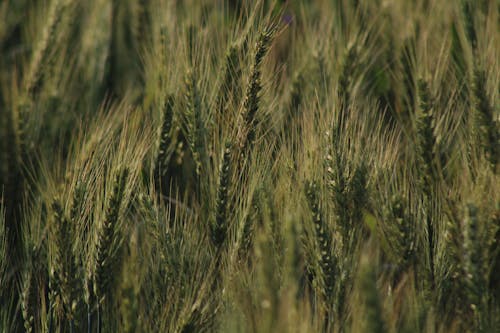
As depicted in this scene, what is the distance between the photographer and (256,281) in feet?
4.13

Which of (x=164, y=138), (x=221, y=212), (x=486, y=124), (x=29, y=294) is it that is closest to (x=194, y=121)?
(x=164, y=138)

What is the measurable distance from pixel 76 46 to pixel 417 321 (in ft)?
4.79

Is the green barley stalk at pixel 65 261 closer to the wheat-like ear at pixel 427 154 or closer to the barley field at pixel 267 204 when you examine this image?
the barley field at pixel 267 204

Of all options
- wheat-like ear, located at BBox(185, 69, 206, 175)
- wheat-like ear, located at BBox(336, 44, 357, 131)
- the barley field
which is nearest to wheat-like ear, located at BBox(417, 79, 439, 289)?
the barley field

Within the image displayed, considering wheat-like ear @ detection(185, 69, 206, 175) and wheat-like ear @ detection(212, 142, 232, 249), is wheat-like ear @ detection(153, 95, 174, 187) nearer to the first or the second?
wheat-like ear @ detection(185, 69, 206, 175)

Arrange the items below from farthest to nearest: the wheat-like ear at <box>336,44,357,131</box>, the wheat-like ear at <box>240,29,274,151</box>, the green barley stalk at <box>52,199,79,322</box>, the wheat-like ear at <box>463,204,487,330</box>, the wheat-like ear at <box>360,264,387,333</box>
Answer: the wheat-like ear at <box>336,44,357,131</box> → the wheat-like ear at <box>240,29,274,151</box> → the green barley stalk at <box>52,199,79,322</box> → the wheat-like ear at <box>463,204,487,330</box> → the wheat-like ear at <box>360,264,387,333</box>

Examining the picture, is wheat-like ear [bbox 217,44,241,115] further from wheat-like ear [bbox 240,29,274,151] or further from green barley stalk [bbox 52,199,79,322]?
green barley stalk [bbox 52,199,79,322]

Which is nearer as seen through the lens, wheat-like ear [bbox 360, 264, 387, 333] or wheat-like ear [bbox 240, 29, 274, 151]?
wheat-like ear [bbox 360, 264, 387, 333]

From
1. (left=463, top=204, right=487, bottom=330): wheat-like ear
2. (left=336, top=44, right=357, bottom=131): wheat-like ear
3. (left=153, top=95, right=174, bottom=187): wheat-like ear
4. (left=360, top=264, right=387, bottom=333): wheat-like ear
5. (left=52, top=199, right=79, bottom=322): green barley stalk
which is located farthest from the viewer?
(left=336, top=44, right=357, bottom=131): wheat-like ear

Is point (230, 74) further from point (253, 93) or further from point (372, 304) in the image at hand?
point (372, 304)

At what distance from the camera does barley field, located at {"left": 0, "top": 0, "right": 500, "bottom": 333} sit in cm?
123

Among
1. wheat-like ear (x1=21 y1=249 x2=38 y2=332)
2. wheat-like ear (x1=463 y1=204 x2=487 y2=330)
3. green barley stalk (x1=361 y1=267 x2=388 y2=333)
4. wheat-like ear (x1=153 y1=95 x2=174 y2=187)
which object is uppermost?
wheat-like ear (x1=153 y1=95 x2=174 y2=187)

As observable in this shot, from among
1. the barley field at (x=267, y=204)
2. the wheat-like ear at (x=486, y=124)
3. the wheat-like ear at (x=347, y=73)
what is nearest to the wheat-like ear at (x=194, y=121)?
the barley field at (x=267, y=204)

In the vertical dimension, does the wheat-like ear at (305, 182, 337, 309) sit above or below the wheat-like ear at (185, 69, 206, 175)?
below
